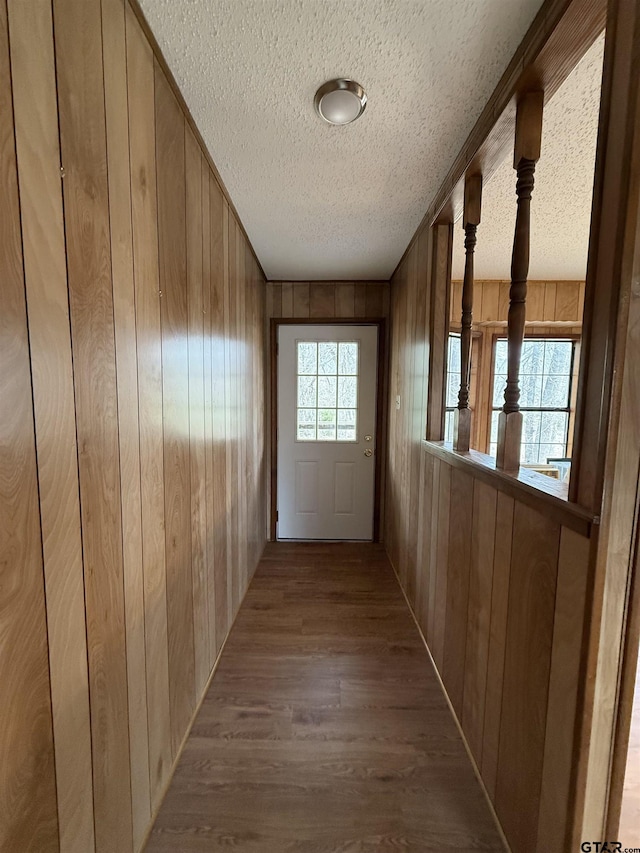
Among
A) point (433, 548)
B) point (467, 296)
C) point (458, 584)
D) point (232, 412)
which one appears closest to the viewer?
point (458, 584)

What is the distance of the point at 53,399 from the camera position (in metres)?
0.68

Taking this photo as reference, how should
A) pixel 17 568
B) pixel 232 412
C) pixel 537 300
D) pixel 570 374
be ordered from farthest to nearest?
pixel 570 374, pixel 537 300, pixel 232 412, pixel 17 568

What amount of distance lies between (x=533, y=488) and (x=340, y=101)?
1.33 metres

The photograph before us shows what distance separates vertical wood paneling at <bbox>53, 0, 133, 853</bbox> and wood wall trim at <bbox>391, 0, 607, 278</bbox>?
1073 mm

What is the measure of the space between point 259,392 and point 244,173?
4.92ft

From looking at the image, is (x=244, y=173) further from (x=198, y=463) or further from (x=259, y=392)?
(x=259, y=392)

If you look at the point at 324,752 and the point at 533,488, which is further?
the point at 324,752

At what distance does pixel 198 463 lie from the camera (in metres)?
1.46

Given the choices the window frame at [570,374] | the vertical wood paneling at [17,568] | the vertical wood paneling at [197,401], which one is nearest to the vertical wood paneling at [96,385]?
the vertical wood paneling at [17,568]

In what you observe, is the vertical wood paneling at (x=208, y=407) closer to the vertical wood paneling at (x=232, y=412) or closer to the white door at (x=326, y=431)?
the vertical wood paneling at (x=232, y=412)

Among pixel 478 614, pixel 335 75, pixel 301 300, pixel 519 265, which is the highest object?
pixel 335 75

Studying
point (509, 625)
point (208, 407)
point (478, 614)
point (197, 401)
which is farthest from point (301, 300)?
point (509, 625)

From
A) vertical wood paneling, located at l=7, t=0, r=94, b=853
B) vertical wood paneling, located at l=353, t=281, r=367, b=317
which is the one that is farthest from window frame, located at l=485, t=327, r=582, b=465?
vertical wood paneling, located at l=7, t=0, r=94, b=853

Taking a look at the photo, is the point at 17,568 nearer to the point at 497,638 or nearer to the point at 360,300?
the point at 497,638
